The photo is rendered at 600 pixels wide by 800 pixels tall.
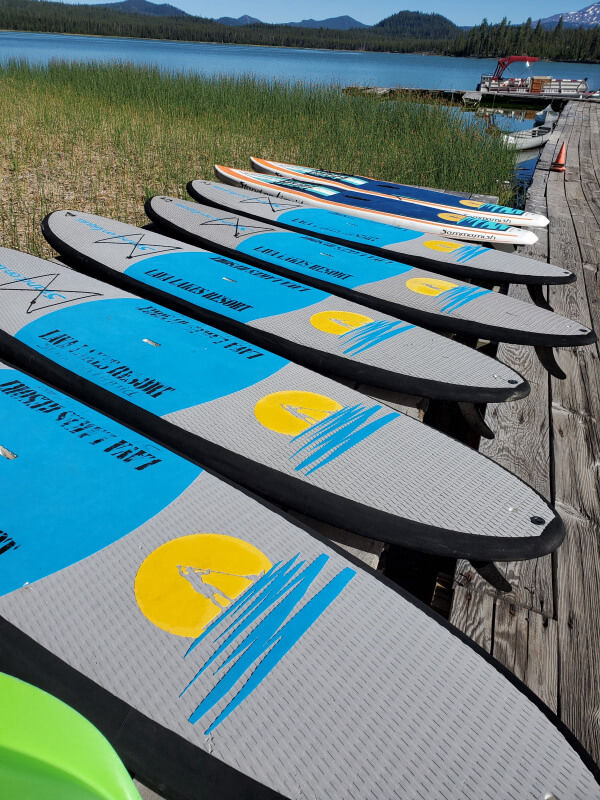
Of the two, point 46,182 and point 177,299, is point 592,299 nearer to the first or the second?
point 177,299

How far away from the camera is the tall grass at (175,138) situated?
211 inches

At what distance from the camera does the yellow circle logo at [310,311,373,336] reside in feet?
7.91

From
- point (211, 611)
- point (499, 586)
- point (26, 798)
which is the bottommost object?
point (499, 586)

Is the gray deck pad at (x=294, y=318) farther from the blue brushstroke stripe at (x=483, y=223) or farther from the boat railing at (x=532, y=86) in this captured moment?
the boat railing at (x=532, y=86)

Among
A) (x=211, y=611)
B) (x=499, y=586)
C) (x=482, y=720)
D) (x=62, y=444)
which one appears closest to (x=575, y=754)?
(x=482, y=720)

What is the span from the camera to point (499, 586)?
1510mm

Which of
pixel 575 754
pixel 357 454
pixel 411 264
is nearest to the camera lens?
pixel 575 754

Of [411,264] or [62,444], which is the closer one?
[62,444]

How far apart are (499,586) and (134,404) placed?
3.95 feet

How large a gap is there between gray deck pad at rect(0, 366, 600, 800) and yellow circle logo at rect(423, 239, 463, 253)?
92.7 inches

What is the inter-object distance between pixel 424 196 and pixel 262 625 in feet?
12.7

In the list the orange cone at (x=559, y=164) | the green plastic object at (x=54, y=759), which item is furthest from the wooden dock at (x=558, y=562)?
the orange cone at (x=559, y=164)

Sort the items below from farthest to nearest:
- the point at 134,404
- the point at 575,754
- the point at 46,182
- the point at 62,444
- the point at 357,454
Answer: the point at 46,182
the point at 134,404
the point at 357,454
the point at 62,444
the point at 575,754

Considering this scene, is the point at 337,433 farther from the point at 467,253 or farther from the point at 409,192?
the point at 409,192
